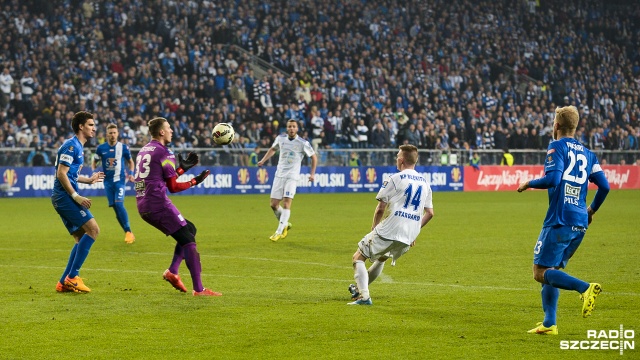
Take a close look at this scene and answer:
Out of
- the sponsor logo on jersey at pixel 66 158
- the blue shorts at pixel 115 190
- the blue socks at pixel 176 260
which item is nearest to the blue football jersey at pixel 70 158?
the sponsor logo on jersey at pixel 66 158

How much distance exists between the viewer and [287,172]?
19234mm

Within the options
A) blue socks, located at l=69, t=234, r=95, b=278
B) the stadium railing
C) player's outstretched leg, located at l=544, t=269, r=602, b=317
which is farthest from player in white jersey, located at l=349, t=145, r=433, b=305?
the stadium railing

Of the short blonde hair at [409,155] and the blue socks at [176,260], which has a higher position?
the short blonde hair at [409,155]

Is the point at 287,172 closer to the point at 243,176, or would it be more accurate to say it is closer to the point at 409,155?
the point at 409,155

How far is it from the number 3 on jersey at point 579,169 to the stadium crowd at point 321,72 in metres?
25.4

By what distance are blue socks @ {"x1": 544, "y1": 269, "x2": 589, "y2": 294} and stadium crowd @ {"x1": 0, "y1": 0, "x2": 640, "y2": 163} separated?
1002 inches

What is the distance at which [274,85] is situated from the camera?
38.9m

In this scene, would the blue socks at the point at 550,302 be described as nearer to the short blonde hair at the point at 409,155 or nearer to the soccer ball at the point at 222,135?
the short blonde hair at the point at 409,155

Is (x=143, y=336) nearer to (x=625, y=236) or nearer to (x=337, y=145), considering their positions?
(x=625, y=236)

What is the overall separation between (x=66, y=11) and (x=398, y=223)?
99.5 feet

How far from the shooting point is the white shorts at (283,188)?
18.9m

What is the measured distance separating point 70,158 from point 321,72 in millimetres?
30250

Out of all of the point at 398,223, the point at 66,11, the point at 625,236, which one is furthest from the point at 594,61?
the point at 398,223

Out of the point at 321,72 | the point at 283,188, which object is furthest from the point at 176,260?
the point at 321,72
